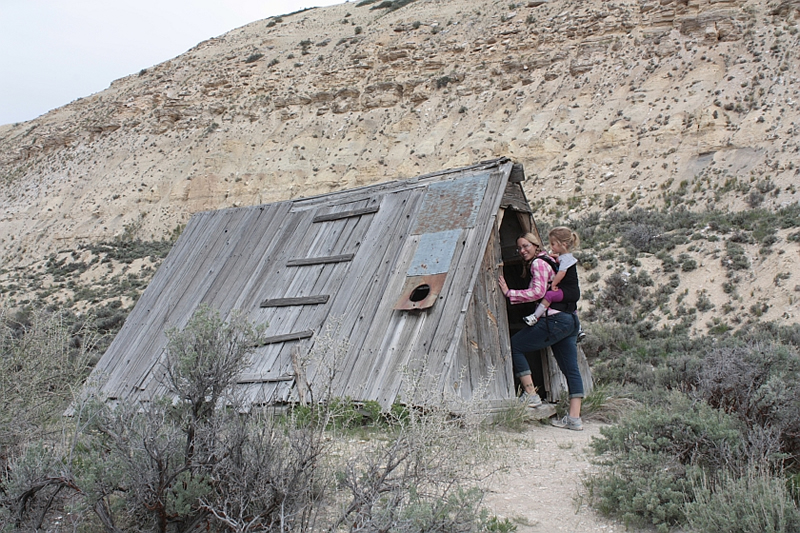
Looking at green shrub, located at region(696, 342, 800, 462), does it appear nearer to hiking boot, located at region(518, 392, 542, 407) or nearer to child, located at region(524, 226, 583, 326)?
child, located at region(524, 226, 583, 326)

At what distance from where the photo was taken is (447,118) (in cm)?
2638

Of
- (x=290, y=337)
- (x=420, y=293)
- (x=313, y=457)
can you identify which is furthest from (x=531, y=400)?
(x=313, y=457)

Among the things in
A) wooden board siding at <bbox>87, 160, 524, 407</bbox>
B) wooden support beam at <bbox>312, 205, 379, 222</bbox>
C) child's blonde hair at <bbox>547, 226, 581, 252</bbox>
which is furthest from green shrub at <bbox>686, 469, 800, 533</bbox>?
wooden support beam at <bbox>312, 205, 379, 222</bbox>

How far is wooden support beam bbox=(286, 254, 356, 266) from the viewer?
695cm

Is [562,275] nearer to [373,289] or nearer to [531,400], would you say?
[531,400]

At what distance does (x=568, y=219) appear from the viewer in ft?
64.7

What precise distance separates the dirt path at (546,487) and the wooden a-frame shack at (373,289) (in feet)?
2.08

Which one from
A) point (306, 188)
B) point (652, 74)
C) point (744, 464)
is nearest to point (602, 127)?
point (652, 74)

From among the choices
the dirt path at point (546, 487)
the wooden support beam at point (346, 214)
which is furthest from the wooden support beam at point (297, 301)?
the dirt path at point (546, 487)

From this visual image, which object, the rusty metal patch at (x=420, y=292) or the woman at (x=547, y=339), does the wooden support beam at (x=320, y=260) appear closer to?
the rusty metal patch at (x=420, y=292)

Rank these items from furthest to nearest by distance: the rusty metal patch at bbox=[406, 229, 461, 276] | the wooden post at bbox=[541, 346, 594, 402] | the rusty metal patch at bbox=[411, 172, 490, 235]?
the wooden post at bbox=[541, 346, 594, 402]
the rusty metal patch at bbox=[411, 172, 490, 235]
the rusty metal patch at bbox=[406, 229, 461, 276]

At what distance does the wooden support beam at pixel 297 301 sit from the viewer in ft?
21.9

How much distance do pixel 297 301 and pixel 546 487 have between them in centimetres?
353

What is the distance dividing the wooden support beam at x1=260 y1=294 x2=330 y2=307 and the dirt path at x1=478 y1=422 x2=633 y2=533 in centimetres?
244
